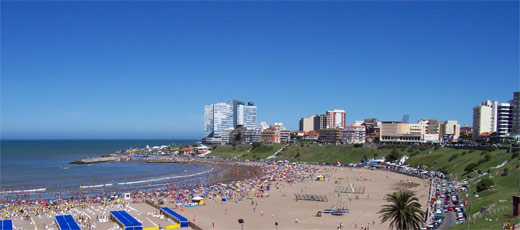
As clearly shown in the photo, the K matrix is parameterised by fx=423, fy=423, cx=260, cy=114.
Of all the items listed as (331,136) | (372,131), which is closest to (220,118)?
(372,131)

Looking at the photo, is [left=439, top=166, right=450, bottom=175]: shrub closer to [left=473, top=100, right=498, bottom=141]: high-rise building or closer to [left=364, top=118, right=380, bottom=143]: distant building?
[left=473, top=100, right=498, bottom=141]: high-rise building

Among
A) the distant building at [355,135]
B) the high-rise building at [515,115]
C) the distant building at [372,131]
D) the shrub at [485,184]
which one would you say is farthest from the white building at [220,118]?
the shrub at [485,184]

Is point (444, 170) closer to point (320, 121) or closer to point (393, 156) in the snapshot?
point (393, 156)

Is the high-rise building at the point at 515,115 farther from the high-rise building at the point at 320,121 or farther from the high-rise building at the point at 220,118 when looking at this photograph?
the high-rise building at the point at 220,118

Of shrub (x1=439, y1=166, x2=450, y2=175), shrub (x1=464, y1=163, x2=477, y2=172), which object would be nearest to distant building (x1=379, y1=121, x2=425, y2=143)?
shrub (x1=439, y1=166, x2=450, y2=175)

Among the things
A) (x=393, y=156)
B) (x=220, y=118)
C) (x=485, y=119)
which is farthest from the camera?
(x=220, y=118)

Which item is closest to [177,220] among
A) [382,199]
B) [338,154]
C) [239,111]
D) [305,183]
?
[382,199]
